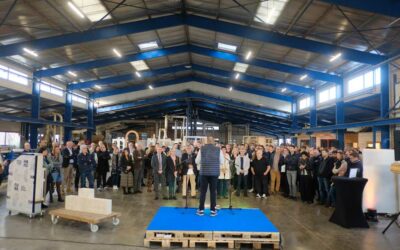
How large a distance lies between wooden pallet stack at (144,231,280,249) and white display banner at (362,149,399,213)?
11.6 ft

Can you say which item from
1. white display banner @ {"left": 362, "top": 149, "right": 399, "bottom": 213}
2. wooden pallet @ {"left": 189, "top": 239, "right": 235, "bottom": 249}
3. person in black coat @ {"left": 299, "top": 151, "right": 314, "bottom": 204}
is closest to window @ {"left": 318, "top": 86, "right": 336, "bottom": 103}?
person in black coat @ {"left": 299, "top": 151, "right": 314, "bottom": 204}

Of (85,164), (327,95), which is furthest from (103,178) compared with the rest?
(327,95)

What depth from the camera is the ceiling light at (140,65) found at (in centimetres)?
1607

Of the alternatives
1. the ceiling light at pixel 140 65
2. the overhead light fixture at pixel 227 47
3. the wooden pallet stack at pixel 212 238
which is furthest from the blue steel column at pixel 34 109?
the wooden pallet stack at pixel 212 238

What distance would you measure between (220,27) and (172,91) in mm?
12047

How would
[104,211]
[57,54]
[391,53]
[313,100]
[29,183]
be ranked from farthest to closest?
1. [313,100]
2. [57,54]
3. [391,53]
4. [29,183]
5. [104,211]

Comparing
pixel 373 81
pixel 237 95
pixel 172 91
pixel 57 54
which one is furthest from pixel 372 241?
pixel 172 91

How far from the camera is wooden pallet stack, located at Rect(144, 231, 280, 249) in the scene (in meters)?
4.64

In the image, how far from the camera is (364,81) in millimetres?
12664

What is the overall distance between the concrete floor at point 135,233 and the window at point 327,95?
10.2 meters

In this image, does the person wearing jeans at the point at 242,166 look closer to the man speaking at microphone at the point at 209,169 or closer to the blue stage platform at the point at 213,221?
the blue stage platform at the point at 213,221

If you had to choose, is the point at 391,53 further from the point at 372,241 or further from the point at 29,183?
the point at 29,183

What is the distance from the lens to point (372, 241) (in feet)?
16.8

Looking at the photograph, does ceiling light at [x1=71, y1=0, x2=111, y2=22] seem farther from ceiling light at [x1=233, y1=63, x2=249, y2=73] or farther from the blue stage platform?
ceiling light at [x1=233, y1=63, x2=249, y2=73]
